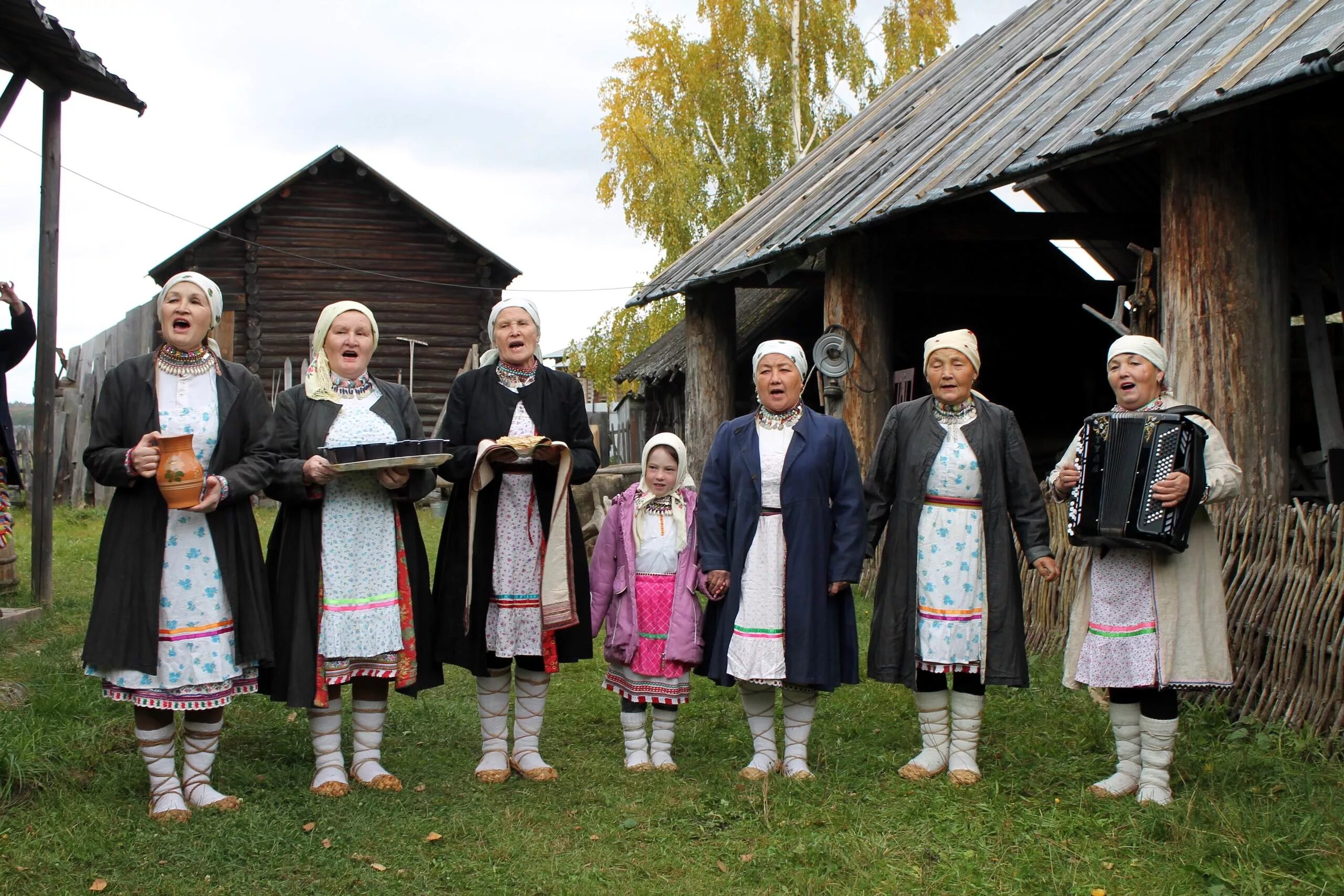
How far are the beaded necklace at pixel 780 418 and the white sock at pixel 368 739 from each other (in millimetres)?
1812

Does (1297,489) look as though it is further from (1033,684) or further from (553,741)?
(553,741)

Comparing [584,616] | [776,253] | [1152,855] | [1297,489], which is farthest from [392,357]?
[1152,855]

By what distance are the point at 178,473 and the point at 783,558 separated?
2188mm

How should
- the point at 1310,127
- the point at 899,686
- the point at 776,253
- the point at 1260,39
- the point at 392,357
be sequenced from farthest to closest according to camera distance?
the point at 392,357 < the point at 776,253 < the point at 1310,127 < the point at 899,686 < the point at 1260,39

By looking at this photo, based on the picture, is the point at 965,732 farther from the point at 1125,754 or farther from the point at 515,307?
the point at 515,307

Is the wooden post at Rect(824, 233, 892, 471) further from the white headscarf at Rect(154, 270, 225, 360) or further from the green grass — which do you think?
the white headscarf at Rect(154, 270, 225, 360)

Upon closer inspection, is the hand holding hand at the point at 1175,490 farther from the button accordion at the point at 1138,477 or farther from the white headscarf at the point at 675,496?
the white headscarf at the point at 675,496

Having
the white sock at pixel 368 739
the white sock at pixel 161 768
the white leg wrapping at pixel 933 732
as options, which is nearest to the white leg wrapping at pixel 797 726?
the white leg wrapping at pixel 933 732

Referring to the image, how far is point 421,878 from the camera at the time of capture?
142 inches

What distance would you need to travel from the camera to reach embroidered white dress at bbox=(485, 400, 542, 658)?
4523 millimetres

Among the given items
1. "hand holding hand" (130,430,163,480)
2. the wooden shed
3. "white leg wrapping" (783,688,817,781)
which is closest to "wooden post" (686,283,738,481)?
"white leg wrapping" (783,688,817,781)

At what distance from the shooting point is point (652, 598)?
482cm

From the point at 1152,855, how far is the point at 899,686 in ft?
8.17

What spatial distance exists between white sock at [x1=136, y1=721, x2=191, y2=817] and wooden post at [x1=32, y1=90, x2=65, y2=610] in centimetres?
416
